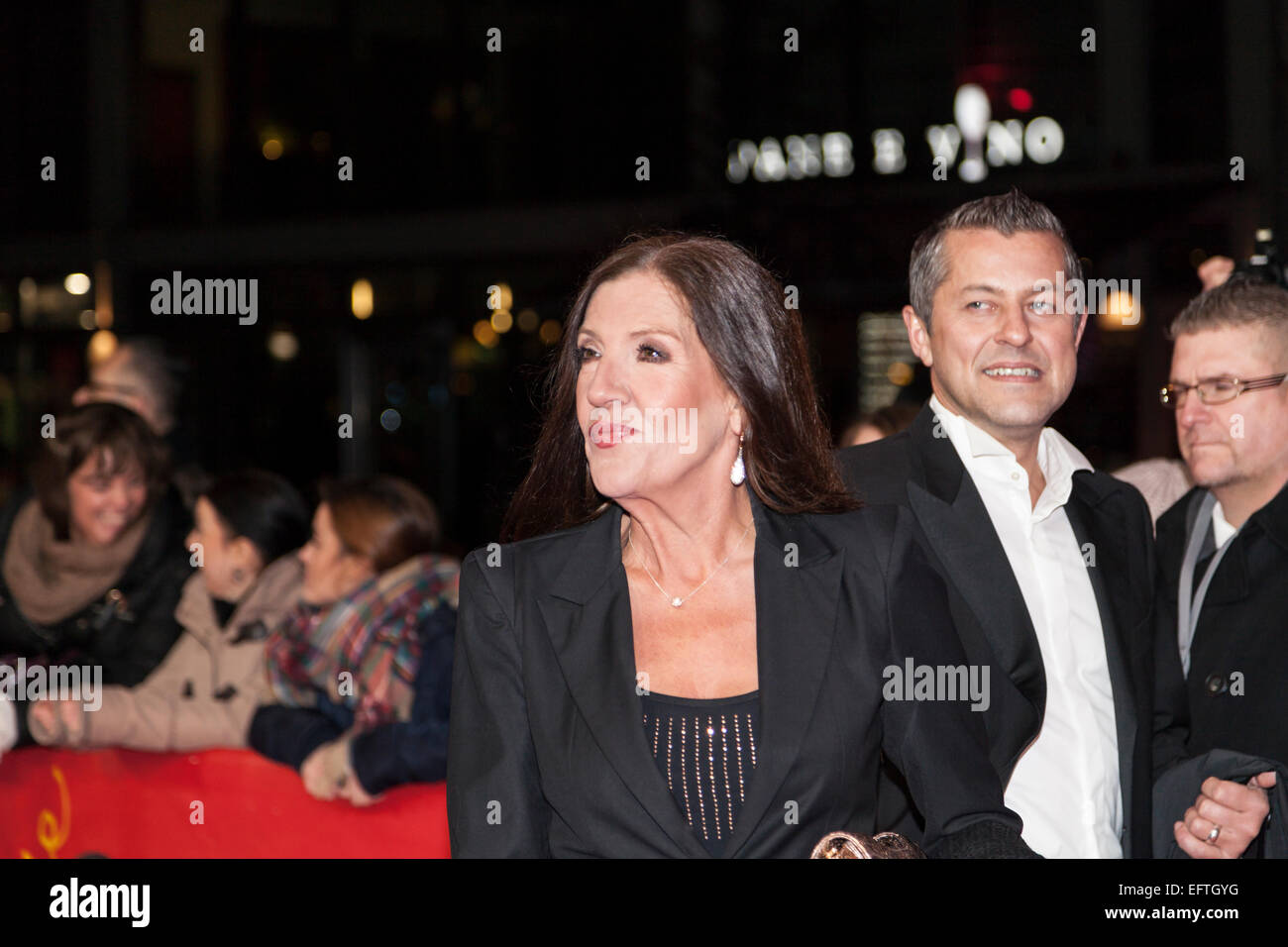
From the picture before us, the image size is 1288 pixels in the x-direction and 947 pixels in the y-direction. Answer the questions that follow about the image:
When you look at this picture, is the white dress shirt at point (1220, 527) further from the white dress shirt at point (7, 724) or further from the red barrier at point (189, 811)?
the white dress shirt at point (7, 724)

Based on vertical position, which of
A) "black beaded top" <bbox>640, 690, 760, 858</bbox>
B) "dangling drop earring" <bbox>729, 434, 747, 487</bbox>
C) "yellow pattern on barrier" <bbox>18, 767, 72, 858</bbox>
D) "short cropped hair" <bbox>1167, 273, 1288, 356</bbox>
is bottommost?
"yellow pattern on barrier" <bbox>18, 767, 72, 858</bbox>

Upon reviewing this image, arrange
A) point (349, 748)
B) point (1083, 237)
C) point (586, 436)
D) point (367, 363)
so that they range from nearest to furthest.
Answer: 1. point (586, 436)
2. point (349, 748)
3. point (1083, 237)
4. point (367, 363)

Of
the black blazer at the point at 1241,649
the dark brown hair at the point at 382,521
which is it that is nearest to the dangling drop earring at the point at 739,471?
the black blazer at the point at 1241,649

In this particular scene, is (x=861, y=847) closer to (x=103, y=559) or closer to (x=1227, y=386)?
(x=1227, y=386)

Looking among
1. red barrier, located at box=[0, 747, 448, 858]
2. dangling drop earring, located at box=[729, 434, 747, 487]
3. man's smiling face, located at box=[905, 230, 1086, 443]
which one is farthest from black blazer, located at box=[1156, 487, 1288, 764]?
red barrier, located at box=[0, 747, 448, 858]

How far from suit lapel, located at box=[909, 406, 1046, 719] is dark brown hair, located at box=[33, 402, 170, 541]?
325 centimetres

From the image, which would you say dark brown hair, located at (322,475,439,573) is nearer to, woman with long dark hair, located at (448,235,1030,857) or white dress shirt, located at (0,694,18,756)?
white dress shirt, located at (0,694,18,756)

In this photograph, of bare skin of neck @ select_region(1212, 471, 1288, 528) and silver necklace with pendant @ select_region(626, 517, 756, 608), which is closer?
silver necklace with pendant @ select_region(626, 517, 756, 608)

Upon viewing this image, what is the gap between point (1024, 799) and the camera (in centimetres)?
230

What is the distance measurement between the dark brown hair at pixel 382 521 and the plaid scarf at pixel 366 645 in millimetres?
95

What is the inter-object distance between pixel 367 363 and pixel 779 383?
10.7m

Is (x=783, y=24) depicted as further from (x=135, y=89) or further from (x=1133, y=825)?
(x=1133, y=825)

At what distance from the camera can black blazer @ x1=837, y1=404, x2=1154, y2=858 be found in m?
2.29
